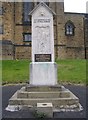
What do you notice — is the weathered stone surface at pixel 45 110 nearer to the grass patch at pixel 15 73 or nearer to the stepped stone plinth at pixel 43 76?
the stepped stone plinth at pixel 43 76

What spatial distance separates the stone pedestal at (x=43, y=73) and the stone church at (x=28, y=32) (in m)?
20.8

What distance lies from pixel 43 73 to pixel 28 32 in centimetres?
2693

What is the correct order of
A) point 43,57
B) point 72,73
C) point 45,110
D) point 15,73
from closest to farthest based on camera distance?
point 45,110, point 43,57, point 15,73, point 72,73

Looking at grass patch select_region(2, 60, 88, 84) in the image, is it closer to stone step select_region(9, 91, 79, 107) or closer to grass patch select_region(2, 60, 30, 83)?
grass patch select_region(2, 60, 30, 83)

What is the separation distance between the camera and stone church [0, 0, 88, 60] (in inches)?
1398

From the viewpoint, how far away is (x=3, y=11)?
35.6 metres

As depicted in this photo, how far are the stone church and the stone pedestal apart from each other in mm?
20778

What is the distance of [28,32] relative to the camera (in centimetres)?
3841

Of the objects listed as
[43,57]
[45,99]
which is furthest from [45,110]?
[43,57]

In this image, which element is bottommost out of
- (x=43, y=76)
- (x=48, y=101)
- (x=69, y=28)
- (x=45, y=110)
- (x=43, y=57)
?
(x=45, y=110)

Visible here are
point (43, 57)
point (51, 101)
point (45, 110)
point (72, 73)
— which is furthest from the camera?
point (72, 73)

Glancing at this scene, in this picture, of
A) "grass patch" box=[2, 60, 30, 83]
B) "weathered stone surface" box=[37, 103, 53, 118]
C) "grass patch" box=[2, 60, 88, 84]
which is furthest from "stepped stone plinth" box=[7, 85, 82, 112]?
"grass patch" box=[2, 60, 30, 83]

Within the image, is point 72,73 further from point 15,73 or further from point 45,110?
point 45,110

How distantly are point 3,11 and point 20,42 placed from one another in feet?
15.3
